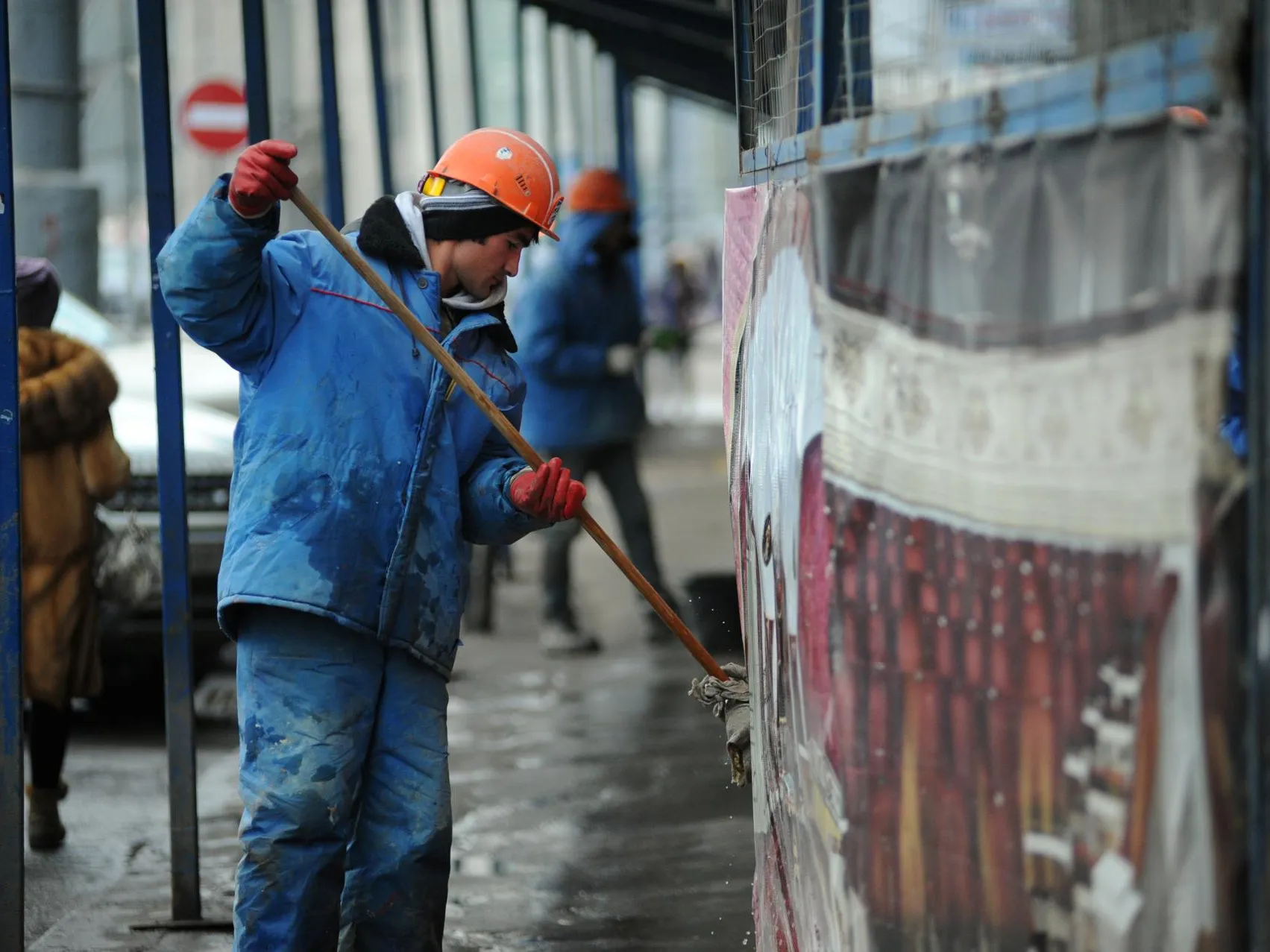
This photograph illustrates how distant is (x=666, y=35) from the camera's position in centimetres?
1173

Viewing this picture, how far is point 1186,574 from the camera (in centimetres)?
204

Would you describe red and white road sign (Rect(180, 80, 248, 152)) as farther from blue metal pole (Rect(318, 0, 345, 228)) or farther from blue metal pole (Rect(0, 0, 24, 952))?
blue metal pole (Rect(0, 0, 24, 952))

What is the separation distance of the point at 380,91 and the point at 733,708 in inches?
208

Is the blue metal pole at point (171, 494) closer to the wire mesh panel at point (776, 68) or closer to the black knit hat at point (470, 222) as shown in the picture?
the black knit hat at point (470, 222)

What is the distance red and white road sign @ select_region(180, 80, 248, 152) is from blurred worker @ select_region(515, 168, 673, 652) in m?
3.87

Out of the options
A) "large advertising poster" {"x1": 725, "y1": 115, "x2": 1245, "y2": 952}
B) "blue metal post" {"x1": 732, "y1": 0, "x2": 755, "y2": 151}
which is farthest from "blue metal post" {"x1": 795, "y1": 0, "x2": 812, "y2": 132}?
"blue metal post" {"x1": 732, "y1": 0, "x2": 755, "y2": 151}

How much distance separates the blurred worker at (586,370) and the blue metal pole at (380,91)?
831 mm

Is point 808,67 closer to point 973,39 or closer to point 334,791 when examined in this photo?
point 973,39

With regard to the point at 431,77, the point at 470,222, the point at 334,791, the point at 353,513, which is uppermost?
the point at 431,77

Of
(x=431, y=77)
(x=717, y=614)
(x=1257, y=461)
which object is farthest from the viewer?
(x=431, y=77)

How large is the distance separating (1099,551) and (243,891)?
214 centimetres

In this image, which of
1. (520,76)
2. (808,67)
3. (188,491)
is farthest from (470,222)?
(520,76)

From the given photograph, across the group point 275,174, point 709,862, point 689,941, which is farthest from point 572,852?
point 275,174

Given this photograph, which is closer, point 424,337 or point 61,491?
point 424,337
